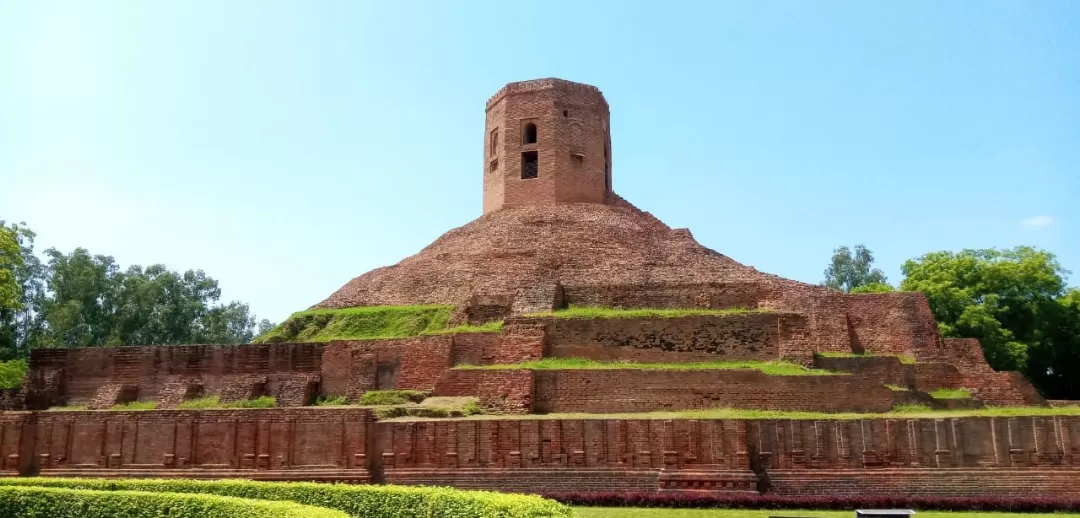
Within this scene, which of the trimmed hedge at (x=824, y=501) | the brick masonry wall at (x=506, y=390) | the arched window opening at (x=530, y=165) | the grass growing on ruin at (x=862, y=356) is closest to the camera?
the trimmed hedge at (x=824, y=501)

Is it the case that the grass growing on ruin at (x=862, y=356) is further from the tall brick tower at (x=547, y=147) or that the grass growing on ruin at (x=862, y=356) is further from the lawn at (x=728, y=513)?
the tall brick tower at (x=547, y=147)

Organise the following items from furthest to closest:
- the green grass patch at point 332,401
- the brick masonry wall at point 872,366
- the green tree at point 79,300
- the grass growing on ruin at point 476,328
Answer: the green tree at point 79,300
the grass growing on ruin at point 476,328
the green grass patch at point 332,401
the brick masonry wall at point 872,366

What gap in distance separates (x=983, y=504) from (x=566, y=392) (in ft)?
24.9

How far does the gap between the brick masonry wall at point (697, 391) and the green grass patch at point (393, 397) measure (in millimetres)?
2863

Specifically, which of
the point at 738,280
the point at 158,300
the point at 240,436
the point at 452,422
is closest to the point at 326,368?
the point at 240,436

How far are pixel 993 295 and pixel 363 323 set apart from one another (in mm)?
21967

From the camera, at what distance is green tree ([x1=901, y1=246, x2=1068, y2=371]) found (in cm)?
2997

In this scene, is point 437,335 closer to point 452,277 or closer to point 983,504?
point 452,277

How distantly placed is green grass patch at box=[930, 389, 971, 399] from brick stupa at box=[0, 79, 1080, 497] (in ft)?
1.12

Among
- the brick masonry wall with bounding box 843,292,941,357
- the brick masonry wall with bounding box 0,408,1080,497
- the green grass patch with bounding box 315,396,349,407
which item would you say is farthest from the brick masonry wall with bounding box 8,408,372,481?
the brick masonry wall with bounding box 843,292,941,357

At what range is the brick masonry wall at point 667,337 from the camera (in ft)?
63.6

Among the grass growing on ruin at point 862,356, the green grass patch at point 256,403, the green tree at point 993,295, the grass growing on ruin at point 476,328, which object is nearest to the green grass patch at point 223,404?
the green grass patch at point 256,403

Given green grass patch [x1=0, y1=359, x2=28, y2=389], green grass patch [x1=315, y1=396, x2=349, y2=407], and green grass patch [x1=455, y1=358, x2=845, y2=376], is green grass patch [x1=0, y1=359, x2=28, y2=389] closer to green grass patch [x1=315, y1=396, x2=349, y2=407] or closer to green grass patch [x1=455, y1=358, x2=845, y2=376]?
green grass patch [x1=315, y1=396, x2=349, y2=407]

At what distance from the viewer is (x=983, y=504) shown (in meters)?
13.9
